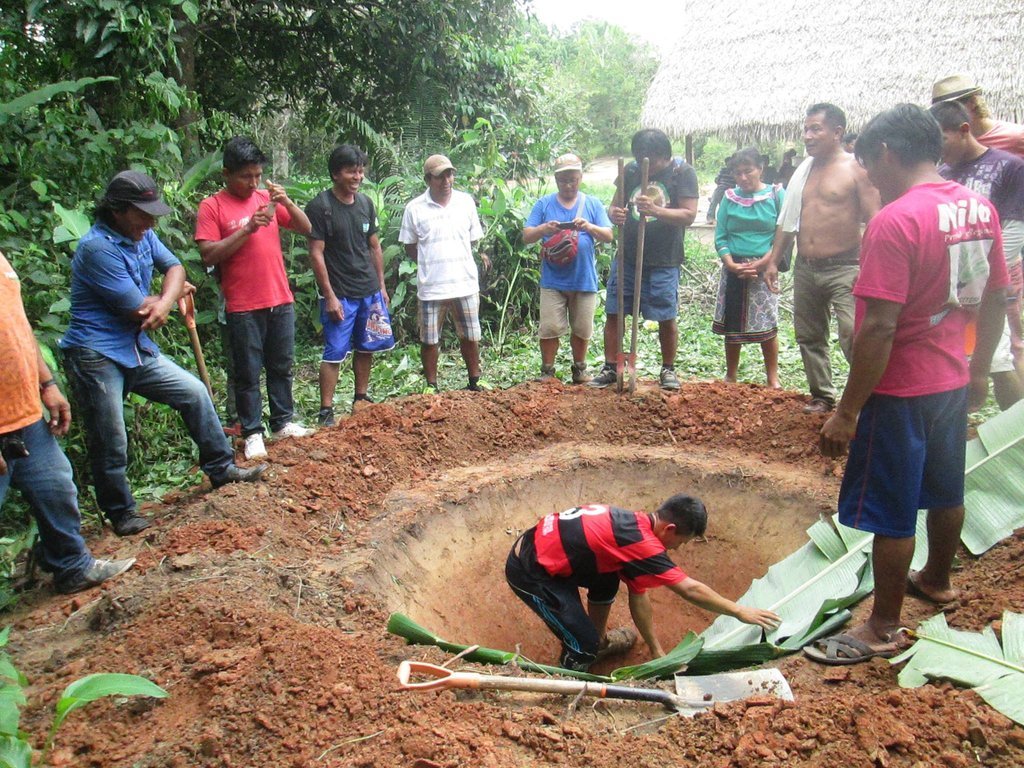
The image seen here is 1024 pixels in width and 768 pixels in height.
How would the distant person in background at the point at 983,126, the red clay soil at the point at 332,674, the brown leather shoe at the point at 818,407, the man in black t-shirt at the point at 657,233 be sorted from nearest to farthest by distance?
the red clay soil at the point at 332,674 → the distant person in background at the point at 983,126 → the brown leather shoe at the point at 818,407 → the man in black t-shirt at the point at 657,233

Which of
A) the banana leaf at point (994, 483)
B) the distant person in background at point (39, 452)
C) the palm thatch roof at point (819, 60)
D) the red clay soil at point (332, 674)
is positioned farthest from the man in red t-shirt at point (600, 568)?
the palm thatch roof at point (819, 60)

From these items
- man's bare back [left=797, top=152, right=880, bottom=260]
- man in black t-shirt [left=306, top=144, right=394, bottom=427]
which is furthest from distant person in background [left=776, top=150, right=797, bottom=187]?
man in black t-shirt [left=306, top=144, right=394, bottom=427]

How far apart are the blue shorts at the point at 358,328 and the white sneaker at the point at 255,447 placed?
2.69 ft

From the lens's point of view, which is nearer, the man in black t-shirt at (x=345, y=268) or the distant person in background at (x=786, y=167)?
the man in black t-shirt at (x=345, y=268)

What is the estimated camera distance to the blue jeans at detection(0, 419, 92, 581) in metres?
3.23

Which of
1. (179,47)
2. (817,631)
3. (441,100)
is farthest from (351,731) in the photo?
(441,100)

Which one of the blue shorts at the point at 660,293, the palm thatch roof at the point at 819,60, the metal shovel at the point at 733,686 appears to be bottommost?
the metal shovel at the point at 733,686

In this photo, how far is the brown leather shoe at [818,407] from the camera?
16.9ft

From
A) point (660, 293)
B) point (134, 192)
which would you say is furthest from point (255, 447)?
point (660, 293)

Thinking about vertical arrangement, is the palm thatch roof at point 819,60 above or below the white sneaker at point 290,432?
above

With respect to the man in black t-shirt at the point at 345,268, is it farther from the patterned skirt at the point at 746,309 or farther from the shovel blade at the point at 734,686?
the shovel blade at the point at 734,686

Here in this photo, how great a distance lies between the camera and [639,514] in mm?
3426

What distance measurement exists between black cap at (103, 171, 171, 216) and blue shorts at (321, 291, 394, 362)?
1.60 metres

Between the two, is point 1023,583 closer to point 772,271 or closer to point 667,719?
point 667,719
